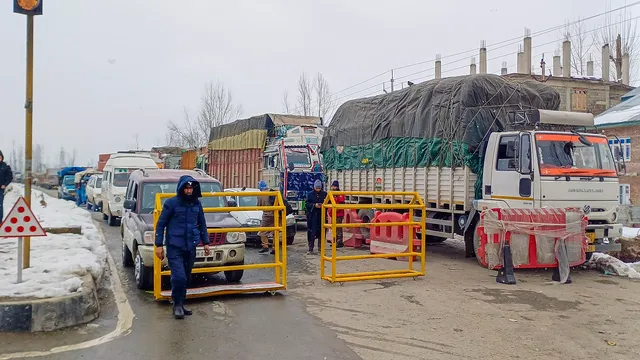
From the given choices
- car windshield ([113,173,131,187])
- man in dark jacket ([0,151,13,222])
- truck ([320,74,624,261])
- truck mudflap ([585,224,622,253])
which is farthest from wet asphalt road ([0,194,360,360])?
car windshield ([113,173,131,187])

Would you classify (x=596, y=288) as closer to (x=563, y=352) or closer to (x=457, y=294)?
(x=457, y=294)

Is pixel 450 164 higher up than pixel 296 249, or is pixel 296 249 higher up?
pixel 450 164

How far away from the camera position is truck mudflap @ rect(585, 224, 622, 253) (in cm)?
1000

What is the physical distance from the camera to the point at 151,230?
314 inches

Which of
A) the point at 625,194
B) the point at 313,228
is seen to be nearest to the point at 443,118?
the point at 313,228

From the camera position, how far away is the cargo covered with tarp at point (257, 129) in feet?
65.3

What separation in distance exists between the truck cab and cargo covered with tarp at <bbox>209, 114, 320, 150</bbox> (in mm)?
9986

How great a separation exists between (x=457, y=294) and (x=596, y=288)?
8.47ft

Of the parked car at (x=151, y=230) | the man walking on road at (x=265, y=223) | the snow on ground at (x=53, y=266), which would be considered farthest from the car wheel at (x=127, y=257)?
the man walking on road at (x=265, y=223)

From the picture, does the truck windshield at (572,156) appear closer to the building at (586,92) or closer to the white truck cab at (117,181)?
the white truck cab at (117,181)

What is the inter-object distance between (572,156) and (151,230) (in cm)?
784

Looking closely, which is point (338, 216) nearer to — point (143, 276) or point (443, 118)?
point (443, 118)

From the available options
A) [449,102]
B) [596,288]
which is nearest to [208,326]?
[596,288]

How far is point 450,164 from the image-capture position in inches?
459
